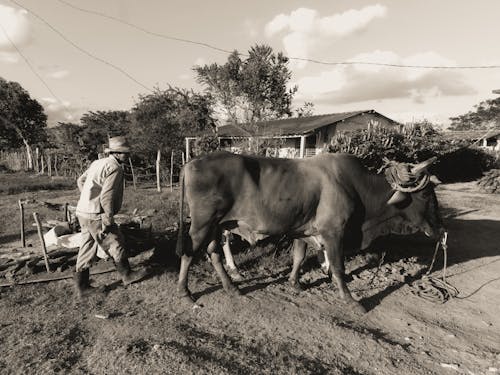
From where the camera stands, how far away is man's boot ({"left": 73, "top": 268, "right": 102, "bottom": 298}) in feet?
14.6

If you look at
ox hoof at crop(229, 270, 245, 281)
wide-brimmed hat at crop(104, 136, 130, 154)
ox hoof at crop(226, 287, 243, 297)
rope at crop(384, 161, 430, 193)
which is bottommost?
ox hoof at crop(229, 270, 245, 281)

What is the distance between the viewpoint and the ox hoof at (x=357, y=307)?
440 centimetres

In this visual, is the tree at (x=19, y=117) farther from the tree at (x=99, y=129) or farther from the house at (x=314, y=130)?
the house at (x=314, y=130)

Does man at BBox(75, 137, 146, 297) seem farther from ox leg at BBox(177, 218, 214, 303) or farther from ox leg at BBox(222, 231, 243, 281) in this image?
ox leg at BBox(222, 231, 243, 281)

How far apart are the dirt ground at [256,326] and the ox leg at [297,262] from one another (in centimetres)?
12

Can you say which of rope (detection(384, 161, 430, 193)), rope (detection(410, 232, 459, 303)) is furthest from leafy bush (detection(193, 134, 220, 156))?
rope (detection(410, 232, 459, 303))

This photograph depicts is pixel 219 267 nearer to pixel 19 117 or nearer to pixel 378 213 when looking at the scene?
pixel 378 213

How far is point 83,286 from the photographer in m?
4.48

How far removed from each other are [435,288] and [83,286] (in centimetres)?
471

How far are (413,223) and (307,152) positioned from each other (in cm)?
1562

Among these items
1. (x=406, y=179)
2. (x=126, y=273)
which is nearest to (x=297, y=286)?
(x=406, y=179)

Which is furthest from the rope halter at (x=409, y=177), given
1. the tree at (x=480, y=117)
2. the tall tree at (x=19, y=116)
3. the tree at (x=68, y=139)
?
the tree at (x=480, y=117)

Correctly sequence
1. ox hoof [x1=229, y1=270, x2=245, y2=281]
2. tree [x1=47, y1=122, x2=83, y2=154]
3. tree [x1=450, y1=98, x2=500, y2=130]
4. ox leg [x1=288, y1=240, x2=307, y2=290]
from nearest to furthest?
ox leg [x1=288, y1=240, x2=307, y2=290]
ox hoof [x1=229, y1=270, x2=245, y2=281]
tree [x1=47, y1=122, x2=83, y2=154]
tree [x1=450, y1=98, x2=500, y2=130]

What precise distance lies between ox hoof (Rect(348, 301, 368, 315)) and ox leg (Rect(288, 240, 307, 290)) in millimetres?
759
